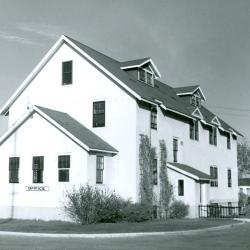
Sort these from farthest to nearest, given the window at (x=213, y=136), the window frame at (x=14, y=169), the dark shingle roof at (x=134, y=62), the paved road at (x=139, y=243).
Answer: the window at (x=213, y=136)
the dark shingle roof at (x=134, y=62)
the window frame at (x=14, y=169)
the paved road at (x=139, y=243)

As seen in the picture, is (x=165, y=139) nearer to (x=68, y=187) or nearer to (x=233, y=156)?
(x=68, y=187)

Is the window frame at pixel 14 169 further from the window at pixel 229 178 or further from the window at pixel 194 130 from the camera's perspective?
the window at pixel 229 178

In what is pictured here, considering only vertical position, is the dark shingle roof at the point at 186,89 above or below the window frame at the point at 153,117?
above

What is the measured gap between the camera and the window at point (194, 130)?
37.2 meters

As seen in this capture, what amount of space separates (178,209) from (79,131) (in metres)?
8.42

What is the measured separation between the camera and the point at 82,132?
28.6 meters

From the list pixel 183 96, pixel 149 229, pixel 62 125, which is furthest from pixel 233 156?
pixel 149 229

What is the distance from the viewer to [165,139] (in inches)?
1277

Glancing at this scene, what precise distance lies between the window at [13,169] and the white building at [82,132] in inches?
2.5

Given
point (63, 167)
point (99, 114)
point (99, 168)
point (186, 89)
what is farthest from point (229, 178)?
point (63, 167)

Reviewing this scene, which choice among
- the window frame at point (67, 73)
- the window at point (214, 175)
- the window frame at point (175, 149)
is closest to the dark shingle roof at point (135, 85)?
the window frame at point (67, 73)

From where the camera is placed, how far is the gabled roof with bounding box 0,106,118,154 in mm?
26753

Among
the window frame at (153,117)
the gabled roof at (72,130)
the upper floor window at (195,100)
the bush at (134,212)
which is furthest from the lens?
the upper floor window at (195,100)

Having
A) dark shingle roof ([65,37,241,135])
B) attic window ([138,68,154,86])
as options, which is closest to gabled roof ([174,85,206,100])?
dark shingle roof ([65,37,241,135])
